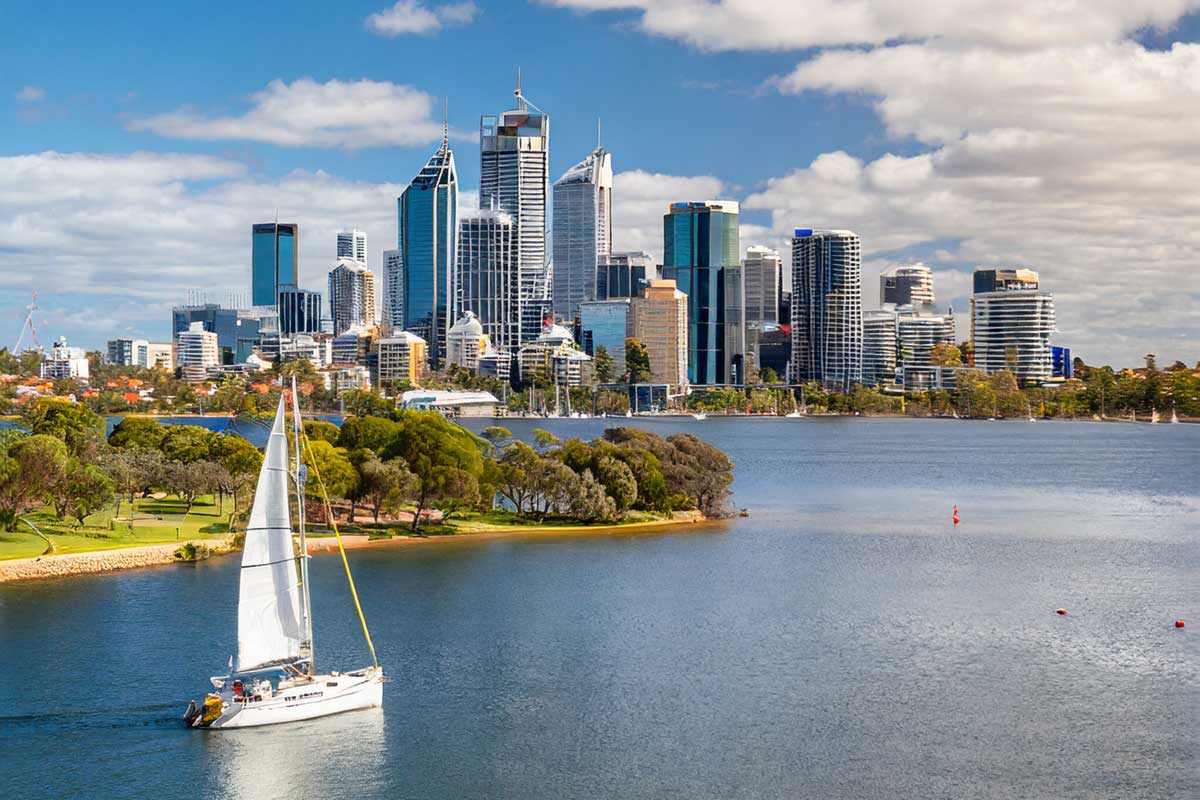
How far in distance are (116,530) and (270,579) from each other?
38.5 metres

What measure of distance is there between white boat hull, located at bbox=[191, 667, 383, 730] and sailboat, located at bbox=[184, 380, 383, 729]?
3cm

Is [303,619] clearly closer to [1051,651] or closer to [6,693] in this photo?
[6,693]

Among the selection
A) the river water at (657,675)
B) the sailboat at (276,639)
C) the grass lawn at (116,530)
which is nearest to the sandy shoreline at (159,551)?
the grass lawn at (116,530)

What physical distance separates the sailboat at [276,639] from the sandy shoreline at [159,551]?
87.3 ft

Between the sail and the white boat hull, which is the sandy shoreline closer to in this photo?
the sail

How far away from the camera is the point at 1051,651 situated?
183ft

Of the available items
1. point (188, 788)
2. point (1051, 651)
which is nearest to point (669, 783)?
point (188, 788)

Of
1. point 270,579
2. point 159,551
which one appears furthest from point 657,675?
point 159,551

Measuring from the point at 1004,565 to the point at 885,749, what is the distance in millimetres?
40769

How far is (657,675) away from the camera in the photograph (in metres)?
51.1

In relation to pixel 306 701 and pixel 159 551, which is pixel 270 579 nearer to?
pixel 306 701

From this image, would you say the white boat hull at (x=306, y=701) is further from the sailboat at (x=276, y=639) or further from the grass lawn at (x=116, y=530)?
the grass lawn at (x=116, y=530)

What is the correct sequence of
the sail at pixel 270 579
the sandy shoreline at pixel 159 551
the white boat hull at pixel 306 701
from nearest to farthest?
the white boat hull at pixel 306 701 < the sail at pixel 270 579 < the sandy shoreline at pixel 159 551

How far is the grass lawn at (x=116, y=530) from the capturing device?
71.9 metres
